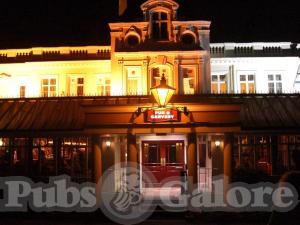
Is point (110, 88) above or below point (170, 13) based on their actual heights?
below

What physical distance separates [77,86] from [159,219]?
954 cm

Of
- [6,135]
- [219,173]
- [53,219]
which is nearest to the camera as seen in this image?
[53,219]

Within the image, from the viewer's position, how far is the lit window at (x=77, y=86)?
22.8m

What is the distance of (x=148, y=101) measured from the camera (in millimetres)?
20109

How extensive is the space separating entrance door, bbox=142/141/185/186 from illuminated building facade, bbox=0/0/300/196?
0.05 metres

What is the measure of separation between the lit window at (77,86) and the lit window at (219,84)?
7098mm

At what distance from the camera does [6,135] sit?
1950 cm

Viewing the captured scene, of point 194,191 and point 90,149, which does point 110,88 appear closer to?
point 90,149

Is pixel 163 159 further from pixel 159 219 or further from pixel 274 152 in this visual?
pixel 159 219

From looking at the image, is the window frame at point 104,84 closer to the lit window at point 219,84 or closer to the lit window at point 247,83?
the lit window at point 219,84

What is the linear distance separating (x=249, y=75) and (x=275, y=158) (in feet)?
17.1

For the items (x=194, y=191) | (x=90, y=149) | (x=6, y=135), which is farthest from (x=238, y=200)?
(x=6, y=135)

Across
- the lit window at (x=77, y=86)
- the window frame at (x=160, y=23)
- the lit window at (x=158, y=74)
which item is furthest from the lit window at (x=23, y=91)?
the window frame at (x=160, y=23)

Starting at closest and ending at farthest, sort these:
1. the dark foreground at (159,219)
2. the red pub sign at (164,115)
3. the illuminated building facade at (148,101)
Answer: the dark foreground at (159,219)
the red pub sign at (164,115)
the illuminated building facade at (148,101)
